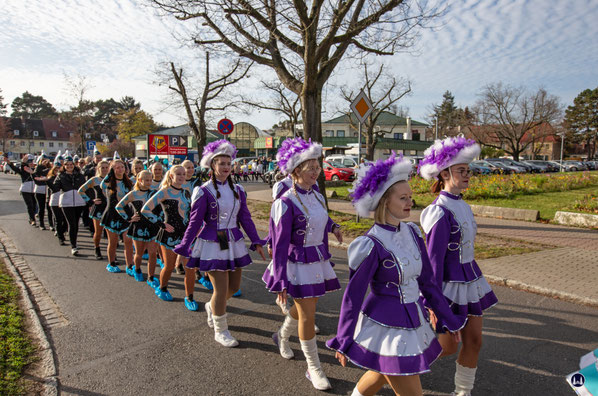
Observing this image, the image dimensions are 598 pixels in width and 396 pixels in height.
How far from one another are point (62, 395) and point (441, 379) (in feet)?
10.5

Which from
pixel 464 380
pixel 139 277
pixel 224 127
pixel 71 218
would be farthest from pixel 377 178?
pixel 224 127

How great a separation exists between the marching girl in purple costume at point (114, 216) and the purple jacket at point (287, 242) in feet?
14.1

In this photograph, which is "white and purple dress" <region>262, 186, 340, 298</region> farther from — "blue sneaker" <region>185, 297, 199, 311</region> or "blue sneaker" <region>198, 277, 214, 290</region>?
"blue sneaker" <region>198, 277, 214, 290</region>

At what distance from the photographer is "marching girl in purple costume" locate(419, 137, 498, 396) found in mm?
2920

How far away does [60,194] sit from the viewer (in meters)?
8.89

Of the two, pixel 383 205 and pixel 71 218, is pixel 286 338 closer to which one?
pixel 383 205

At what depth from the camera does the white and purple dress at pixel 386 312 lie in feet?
7.56

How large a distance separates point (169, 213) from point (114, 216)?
2022mm

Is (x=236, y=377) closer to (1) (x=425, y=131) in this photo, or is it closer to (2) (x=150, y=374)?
(2) (x=150, y=374)

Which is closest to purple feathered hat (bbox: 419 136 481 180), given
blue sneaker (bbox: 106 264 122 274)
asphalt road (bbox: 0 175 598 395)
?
asphalt road (bbox: 0 175 598 395)

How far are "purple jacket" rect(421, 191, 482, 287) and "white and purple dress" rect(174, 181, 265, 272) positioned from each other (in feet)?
6.52

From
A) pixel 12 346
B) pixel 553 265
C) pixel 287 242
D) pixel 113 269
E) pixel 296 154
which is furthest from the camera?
pixel 113 269

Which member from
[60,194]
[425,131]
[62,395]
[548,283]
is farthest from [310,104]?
[425,131]

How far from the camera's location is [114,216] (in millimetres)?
7176
